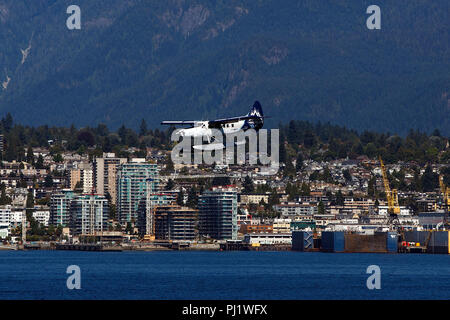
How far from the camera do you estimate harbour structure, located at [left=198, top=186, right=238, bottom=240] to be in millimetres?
175125

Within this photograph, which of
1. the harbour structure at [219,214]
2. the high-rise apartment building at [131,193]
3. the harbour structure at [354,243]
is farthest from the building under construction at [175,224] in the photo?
the harbour structure at [354,243]

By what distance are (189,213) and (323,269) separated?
6805 centimetres

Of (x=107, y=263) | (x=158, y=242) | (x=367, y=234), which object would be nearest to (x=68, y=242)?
(x=158, y=242)

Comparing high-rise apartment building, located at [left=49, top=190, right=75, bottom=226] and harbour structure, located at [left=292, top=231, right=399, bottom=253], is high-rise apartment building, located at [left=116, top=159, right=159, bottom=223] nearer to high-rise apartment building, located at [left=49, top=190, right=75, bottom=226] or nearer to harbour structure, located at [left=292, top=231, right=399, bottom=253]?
high-rise apartment building, located at [left=49, top=190, right=75, bottom=226]

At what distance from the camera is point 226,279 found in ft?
300

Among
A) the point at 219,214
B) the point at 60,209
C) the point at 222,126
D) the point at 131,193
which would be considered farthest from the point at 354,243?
the point at 222,126

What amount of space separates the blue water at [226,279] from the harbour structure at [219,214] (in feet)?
149

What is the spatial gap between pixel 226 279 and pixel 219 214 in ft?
279

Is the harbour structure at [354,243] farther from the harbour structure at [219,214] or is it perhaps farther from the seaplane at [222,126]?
the seaplane at [222,126]

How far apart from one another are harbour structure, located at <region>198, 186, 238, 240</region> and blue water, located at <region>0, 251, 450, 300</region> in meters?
45.5

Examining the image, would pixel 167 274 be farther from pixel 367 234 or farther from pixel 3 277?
pixel 367 234

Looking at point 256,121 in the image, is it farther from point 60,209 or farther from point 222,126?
point 60,209

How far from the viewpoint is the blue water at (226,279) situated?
75.6m

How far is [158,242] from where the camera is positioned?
171000 millimetres
